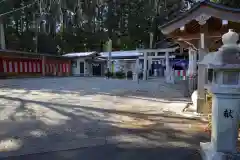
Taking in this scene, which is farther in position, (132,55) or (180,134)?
(132,55)

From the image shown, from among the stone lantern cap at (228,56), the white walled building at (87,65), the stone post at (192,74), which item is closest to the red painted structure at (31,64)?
the white walled building at (87,65)

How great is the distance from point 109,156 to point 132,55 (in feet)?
86.8

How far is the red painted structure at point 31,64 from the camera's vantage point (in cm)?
2419

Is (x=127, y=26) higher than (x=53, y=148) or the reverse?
higher

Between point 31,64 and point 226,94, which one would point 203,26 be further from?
point 31,64

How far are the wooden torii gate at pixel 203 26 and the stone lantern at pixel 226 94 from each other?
2868mm

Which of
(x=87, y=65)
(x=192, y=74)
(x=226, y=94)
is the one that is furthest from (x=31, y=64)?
(x=226, y=94)

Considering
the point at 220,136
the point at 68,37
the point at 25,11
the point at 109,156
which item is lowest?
the point at 109,156

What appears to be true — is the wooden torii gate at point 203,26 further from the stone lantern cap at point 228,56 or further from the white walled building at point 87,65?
the white walled building at point 87,65

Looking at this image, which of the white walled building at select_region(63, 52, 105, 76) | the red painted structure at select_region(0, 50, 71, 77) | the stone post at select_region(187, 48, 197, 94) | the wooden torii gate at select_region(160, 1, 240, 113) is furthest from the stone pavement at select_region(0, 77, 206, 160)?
the white walled building at select_region(63, 52, 105, 76)

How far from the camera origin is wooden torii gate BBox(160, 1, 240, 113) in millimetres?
5441

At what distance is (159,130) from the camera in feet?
16.2

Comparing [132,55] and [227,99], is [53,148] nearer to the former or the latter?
[227,99]

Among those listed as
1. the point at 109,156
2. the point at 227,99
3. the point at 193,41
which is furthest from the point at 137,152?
the point at 193,41
